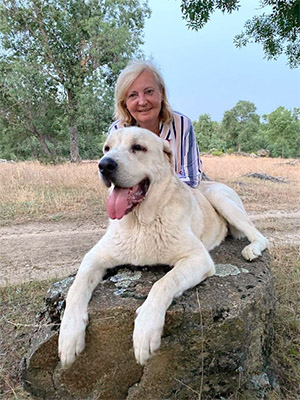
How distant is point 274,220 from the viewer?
6.23m

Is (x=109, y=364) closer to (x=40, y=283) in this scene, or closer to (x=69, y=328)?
(x=69, y=328)

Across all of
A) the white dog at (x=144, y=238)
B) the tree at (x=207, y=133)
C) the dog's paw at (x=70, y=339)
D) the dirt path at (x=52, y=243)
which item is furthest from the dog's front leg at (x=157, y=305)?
the tree at (x=207, y=133)

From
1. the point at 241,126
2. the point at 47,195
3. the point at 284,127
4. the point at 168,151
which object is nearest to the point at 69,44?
the point at 47,195

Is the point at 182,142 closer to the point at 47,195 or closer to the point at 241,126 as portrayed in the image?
the point at 47,195

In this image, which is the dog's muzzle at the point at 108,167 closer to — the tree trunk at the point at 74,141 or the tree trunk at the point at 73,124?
the tree trunk at the point at 73,124

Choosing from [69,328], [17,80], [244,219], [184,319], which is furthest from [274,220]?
[17,80]

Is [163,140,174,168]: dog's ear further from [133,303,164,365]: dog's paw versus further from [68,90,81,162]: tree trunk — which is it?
[68,90,81,162]: tree trunk

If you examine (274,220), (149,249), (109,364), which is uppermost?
(149,249)

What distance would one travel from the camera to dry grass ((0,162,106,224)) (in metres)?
5.95

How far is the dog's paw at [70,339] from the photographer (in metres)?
1.61

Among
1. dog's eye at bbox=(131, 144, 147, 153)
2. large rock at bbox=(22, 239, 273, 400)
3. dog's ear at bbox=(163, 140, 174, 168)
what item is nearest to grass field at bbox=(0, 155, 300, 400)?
large rock at bbox=(22, 239, 273, 400)

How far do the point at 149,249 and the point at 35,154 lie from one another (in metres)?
24.1

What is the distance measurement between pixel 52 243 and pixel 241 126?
42658 millimetres

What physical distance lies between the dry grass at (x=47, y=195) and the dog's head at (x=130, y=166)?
4030 millimetres
